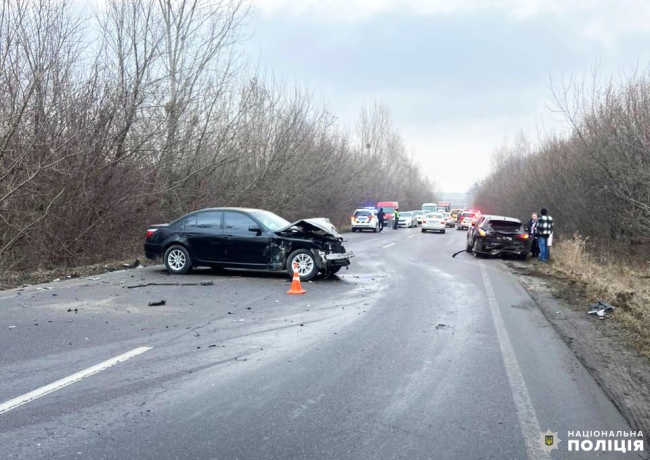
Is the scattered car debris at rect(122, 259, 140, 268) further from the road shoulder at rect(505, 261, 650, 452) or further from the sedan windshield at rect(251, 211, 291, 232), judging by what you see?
the road shoulder at rect(505, 261, 650, 452)

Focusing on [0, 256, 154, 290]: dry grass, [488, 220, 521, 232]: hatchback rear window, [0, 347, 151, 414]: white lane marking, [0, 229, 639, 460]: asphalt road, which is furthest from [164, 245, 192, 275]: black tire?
[488, 220, 521, 232]: hatchback rear window

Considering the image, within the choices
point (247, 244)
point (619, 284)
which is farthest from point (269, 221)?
point (619, 284)

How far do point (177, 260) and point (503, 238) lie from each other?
37.4 feet

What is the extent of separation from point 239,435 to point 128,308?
5.48 meters

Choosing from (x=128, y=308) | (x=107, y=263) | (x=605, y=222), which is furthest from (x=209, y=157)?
(x=605, y=222)

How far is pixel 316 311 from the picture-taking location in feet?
29.4

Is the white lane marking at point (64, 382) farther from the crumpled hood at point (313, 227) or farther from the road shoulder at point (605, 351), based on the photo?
the crumpled hood at point (313, 227)

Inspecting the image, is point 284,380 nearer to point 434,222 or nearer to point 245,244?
point 245,244

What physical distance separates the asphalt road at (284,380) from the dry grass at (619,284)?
3.83ft

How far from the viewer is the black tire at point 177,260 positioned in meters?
13.1

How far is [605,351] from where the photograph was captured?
6738 millimetres

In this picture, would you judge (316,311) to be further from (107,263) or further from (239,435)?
(107,263)

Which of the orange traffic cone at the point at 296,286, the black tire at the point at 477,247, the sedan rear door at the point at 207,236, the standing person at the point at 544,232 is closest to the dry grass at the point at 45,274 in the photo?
the sedan rear door at the point at 207,236

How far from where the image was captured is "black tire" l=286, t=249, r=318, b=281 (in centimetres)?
1243
